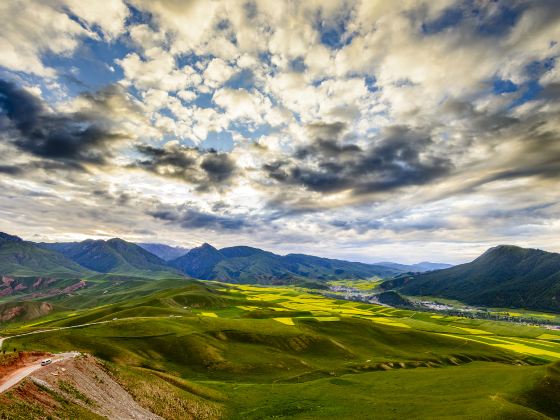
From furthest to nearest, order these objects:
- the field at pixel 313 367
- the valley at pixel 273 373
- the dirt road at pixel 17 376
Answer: the field at pixel 313 367 → the valley at pixel 273 373 → the dirt road at pixel 17 376

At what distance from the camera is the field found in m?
61.0

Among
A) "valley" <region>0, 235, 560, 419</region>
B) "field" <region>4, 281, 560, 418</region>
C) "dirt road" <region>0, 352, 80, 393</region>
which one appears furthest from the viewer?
"field" <region>4, 281, 560, 418</region>

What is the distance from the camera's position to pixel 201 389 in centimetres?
6750

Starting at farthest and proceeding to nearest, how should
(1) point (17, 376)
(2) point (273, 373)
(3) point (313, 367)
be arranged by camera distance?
(3) point (313, 367) → (2) point (273, 373) → (1) point (17, 376)

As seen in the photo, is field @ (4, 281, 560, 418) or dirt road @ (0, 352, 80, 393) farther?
field @ (4, 281, 560, 418)

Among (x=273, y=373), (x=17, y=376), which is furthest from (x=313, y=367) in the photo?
(x=17, y=376)

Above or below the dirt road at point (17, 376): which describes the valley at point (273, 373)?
below

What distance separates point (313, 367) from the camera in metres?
104

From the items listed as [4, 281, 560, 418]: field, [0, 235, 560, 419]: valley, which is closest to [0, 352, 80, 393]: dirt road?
[0, 235, 560, 419]: valley

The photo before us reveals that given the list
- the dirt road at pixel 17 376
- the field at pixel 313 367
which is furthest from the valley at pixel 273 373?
the dirt road at pixel 17 376

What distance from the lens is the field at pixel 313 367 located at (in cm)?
6103

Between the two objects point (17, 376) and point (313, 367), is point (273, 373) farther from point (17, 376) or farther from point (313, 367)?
point (17, 376)

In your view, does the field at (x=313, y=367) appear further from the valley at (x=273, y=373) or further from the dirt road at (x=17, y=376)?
the dirt road at (x=17, y=376)

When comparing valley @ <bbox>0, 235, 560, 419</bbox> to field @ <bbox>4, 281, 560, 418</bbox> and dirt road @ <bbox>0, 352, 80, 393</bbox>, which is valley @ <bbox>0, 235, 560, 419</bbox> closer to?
field @ <bbox>4, 281, 560, 418</bbox>
